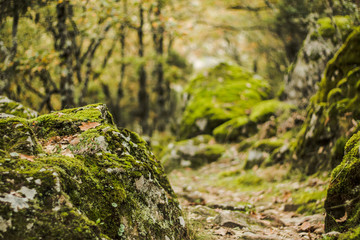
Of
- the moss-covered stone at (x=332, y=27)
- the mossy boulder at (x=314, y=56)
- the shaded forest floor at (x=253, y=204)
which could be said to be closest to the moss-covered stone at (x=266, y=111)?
the mossy boulder at (x=314, y=56)

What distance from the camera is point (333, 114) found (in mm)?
5059

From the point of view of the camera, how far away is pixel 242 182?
6504mm

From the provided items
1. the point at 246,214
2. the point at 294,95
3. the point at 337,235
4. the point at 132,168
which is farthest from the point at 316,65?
the point at 132,168

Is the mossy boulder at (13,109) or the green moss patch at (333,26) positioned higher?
the green moss patch at (333,26)

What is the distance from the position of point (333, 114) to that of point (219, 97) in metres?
7.32

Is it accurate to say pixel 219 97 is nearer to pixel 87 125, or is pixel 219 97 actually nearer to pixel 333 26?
pixel 333 26

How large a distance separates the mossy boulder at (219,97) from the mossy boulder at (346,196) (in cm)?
801

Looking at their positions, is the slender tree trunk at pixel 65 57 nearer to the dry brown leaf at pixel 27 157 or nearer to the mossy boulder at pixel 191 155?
the mossy boulder at pixel 191 155

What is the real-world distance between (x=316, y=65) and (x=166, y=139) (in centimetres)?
841

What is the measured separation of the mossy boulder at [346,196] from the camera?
8.95 feet

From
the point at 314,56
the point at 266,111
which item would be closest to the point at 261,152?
the point at 266,111

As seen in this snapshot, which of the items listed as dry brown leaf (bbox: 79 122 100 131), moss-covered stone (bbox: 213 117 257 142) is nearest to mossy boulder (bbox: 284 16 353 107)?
moss-covered stone (bbox: 213 117 257 142)

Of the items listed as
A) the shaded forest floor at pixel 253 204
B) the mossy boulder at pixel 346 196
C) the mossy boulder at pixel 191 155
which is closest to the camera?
the mossy boulder at pixel 346 196

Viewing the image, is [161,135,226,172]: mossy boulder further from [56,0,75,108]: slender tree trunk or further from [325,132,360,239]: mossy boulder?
[325,132,360,239]: mossy boulder
